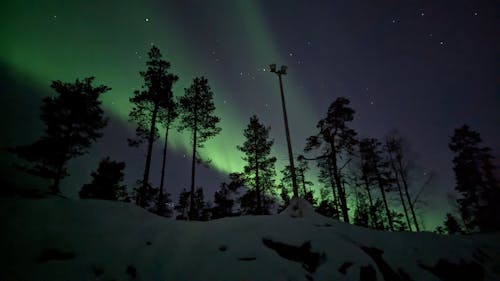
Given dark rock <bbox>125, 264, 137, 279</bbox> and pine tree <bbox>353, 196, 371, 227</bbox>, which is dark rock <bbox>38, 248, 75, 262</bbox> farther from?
pine tree <bbox>353, 196, 371, 227</bbox>

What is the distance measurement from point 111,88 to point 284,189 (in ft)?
76.5

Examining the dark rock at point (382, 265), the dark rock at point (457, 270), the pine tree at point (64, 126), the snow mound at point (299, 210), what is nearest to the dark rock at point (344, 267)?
the dark rock at point (382, 265)

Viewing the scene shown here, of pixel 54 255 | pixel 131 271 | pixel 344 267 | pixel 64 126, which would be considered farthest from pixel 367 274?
pixel 64 126

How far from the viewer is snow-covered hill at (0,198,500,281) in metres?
5.62

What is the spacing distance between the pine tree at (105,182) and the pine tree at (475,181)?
42.3 meters

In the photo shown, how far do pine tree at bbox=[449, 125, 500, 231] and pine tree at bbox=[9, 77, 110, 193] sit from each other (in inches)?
1659

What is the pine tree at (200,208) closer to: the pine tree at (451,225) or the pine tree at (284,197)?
the pine tree at (284,197)

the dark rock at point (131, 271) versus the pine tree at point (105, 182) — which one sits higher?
the pine tree at point (105, 182)

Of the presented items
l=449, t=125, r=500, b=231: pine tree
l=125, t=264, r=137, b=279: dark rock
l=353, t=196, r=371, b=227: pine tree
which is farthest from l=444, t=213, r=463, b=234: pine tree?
l=125, t=264, r=137, b=279: dark rock

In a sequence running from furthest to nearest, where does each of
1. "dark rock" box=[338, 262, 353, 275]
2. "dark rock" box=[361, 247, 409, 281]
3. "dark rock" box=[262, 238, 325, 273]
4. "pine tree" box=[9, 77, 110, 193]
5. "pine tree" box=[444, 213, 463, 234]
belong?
"pine tree" box=[444, 213, 463, 234], "pine tree" box=[9, 77, 110, 193], "dark rock" box=[361, 247, 409, 281], "dark rock" box=[262, 238, 325, 273], "dark rock" box=[338, 262, 353, 275]

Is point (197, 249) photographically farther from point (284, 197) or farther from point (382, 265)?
point (284, 197)

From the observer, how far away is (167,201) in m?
37.8

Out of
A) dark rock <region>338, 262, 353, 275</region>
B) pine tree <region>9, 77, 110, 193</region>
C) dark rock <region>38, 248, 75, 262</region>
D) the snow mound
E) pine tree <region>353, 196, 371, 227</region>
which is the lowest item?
dark rock <region>338, 262, 353, 275</region>

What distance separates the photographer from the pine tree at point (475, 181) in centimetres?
2619
